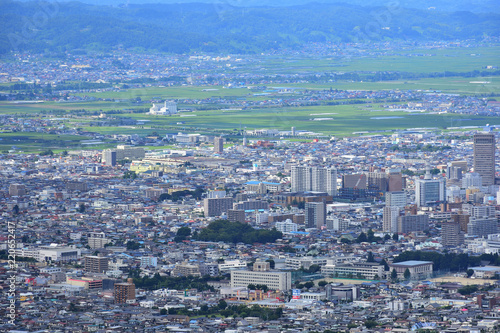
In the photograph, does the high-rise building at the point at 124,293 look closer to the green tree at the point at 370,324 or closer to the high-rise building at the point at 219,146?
the green tree at the point at 370,324

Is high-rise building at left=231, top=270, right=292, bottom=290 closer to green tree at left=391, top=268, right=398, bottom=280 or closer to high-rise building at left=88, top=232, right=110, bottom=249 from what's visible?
green tree at left=391, top=268, right=398, bottom=280

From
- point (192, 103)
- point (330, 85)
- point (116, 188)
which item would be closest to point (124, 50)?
point (330, 85)

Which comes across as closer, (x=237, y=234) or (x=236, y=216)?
(x=237, y=234)

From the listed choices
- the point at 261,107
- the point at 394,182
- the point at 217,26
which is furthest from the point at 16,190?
the point at 217,26

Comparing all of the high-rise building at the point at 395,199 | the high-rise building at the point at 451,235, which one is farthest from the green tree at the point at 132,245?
the high-rise building at the point at 395,199

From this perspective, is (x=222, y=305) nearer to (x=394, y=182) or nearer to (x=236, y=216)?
(x=236, y=216)

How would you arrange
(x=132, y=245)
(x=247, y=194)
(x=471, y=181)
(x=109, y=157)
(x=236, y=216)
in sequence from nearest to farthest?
(x=132, y=245) → (x=236, y=216) → (x=247, y=194) → (x=471, y=181) → (x=109, y=157)
